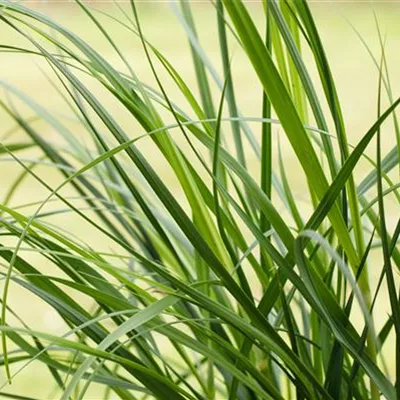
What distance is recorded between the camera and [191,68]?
328 cm

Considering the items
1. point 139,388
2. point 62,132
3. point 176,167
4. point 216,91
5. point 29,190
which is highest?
point 216,91

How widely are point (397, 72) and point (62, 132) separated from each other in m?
2.27

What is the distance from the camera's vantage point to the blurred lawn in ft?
8.42

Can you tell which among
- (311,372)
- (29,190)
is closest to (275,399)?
(311,372)

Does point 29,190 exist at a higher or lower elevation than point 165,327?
higher

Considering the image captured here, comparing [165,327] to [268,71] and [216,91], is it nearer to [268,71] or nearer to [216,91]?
[268,71]

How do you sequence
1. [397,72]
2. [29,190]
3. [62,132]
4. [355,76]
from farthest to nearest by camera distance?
1. [355,76]
2. [397,72]
3. [29,190]
4. [62,132]

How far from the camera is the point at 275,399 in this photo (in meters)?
0.53

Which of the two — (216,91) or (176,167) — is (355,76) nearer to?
(216,91)

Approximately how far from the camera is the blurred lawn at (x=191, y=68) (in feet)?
8.42

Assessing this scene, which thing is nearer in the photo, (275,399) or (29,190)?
(275,399)

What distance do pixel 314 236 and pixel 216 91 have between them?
2.83m

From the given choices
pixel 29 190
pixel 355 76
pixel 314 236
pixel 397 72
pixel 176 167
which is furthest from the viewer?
pixel 355 76

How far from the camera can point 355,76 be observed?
126 inches
